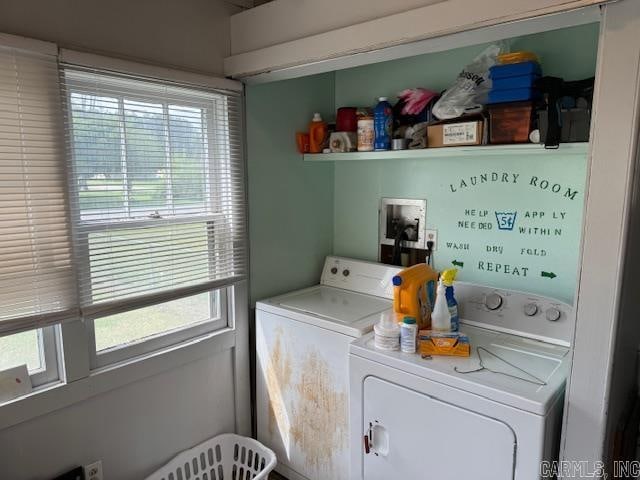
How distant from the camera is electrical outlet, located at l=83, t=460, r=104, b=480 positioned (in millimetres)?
1769

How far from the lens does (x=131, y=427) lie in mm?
1909

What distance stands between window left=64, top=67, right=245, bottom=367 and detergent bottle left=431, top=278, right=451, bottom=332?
0.97 meters

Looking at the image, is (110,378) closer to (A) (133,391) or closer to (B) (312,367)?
(A) (133,391)

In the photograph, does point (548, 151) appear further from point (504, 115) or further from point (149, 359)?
point (149, 359)

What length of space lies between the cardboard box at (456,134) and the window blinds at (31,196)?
4.88 feet

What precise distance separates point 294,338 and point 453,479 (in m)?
0.90

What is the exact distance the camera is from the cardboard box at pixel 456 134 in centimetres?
182

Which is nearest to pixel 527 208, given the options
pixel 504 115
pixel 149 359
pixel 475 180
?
pixel 475 180

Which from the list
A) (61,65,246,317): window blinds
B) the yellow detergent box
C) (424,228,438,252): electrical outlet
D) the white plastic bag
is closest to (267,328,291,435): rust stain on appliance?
(61,65,246,317): window blinds

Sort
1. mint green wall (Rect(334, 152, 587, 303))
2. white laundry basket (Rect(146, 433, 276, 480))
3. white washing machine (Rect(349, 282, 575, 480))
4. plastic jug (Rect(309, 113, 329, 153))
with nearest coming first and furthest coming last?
white washing machine (Rect(349, 282, 575, 480)) < mint green wall (Rect(334, 152, 587, 303)) < white laundry basket (Rect(146, 433, 276, 480)) < plastic jug (Rect(309, 113, 329, 153))

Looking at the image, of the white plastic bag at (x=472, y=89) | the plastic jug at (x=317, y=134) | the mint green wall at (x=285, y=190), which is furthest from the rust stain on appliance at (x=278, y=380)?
the white plastic bag at (x=472, y=89)

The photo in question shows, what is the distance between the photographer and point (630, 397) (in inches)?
70.6

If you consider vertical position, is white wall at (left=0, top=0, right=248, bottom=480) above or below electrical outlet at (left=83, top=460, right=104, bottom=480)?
above

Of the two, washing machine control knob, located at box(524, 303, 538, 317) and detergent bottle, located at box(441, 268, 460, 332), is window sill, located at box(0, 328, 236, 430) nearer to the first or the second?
detergent bottle, located at box(441, 268, 460, 332)
